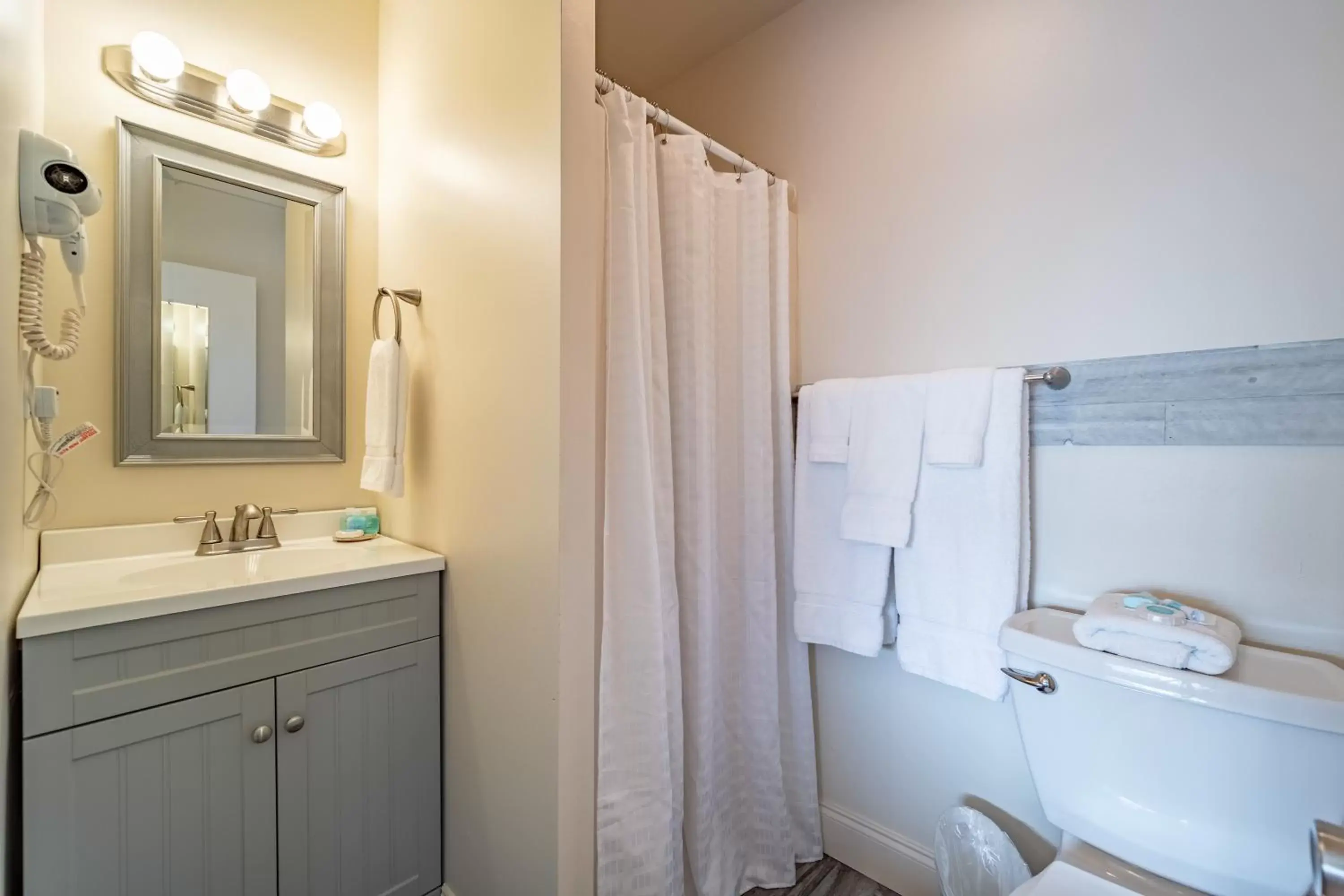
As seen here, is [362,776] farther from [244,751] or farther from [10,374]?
[10,374]

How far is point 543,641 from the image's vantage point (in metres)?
1.04

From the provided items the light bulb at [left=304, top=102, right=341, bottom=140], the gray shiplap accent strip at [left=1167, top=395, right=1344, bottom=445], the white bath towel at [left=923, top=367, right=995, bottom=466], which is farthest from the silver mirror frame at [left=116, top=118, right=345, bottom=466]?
the gray shiplap accent strip at [left=1167, top=395, right=1344, bottom=445]

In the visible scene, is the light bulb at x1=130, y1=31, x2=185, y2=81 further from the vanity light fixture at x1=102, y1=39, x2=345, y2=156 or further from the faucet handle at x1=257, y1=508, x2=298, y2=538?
the faucet handle at x1=257, y1=508, x2=298, y2=538

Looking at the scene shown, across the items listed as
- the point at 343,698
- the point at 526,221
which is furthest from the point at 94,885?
the point at 526,221

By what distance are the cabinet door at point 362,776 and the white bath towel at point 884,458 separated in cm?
113

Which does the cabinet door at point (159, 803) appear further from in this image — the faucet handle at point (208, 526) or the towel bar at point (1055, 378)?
the towel bar at point (1055, 378)

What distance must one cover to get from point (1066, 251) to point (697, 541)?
41.6 inches

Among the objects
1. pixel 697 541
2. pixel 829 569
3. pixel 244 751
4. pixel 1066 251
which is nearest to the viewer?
pixel 244 751

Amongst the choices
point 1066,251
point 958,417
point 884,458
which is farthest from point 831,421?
point 1066,251

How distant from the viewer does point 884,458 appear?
51.9 inches

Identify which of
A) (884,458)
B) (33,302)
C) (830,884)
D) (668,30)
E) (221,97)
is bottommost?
(830,884)

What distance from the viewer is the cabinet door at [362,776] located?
113cm

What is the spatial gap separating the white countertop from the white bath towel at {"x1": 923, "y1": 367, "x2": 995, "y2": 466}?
1253mm

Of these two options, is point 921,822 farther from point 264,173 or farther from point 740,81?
point 264,173
